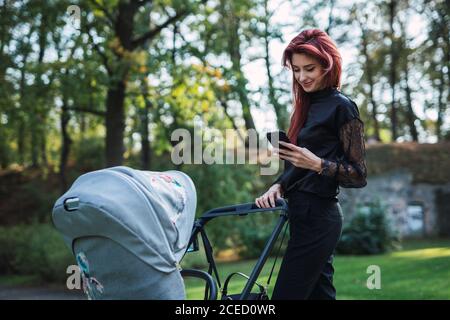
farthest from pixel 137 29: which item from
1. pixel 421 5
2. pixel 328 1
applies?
pixel 421 5

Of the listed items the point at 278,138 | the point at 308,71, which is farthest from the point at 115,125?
the point at 278,138

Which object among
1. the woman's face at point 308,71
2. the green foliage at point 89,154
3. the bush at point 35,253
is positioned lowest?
the bush at point 35,253

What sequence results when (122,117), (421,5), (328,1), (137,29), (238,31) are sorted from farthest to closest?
(421,5)
(328,1)
(238,31)
(137,29)
(122,117)

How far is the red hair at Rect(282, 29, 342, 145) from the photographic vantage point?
2951 millimetres

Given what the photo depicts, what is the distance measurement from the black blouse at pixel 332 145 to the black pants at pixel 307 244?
72 millimetres

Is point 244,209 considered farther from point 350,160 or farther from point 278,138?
point 350,160

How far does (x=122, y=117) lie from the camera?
1365 cm

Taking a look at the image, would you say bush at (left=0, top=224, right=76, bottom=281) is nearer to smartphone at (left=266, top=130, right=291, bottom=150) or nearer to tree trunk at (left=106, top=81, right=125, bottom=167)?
tree trunk at (left=106, top=81, right=125, bottom=167)

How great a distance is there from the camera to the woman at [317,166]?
9.49ft

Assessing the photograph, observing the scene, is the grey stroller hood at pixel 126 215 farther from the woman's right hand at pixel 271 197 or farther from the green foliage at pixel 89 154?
the green foliage at pixel 89 154

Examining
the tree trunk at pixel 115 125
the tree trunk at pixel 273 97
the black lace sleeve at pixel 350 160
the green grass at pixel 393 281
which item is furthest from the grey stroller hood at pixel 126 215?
the tree trunk at pixel 273 97

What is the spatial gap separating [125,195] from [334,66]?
121cm

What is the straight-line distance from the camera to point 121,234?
8.93ft
